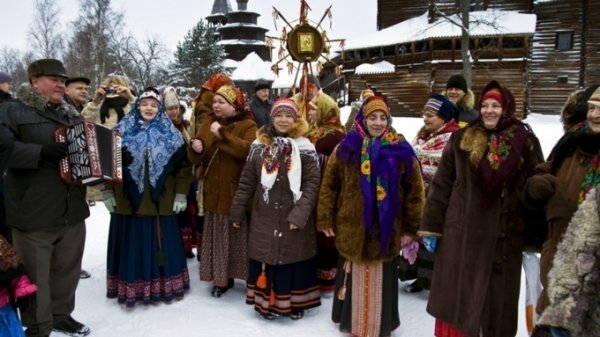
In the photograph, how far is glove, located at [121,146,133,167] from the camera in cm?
382

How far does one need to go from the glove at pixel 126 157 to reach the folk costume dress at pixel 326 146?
1.73 m

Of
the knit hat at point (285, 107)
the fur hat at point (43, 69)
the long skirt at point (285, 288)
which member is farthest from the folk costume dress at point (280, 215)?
the fur hat at point (43, 69)

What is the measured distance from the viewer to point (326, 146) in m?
4.26

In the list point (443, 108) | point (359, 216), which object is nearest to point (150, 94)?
point (359, 216)

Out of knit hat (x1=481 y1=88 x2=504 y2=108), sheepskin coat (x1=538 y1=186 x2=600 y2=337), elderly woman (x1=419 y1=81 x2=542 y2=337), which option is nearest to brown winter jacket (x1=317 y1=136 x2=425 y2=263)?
elderly woman (x1=419 y1=81 x2=542 y2=337)

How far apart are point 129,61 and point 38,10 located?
7773 millimetres

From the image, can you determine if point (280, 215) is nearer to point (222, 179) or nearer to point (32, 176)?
point (222, 179)

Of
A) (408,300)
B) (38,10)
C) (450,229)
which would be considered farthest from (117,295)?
(38,10)

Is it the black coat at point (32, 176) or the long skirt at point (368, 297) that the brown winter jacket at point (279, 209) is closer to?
the long skirt at point (368, 297)

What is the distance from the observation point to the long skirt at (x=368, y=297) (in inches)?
130

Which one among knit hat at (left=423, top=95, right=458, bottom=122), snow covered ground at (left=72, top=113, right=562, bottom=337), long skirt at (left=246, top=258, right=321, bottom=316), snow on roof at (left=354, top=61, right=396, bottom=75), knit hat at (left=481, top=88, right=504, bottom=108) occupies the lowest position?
snow covered ground at (left=72, top=113, right=562, bottom=337)

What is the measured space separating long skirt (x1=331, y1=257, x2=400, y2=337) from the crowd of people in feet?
0.04

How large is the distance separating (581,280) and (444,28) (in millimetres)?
22943

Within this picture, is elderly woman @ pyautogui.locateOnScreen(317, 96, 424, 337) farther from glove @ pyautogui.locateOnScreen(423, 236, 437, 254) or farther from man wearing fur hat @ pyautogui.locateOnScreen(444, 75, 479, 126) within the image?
man wearing fur hat @ pyautogui.locateOnScreen(444, 75, 479, 126)
